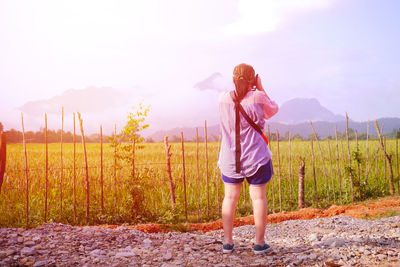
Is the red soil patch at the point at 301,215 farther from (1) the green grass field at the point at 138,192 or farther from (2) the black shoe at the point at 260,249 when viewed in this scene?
(2) the black shoe at the point at 260,249

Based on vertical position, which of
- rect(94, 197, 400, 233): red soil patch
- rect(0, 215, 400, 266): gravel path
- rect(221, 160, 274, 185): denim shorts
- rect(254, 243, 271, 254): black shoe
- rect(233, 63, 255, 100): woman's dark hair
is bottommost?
rect(94, 197, 400, 233): red soil patch

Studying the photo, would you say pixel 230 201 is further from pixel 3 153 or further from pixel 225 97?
pixel 3 153

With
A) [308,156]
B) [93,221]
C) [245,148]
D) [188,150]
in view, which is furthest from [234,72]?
[308,156]

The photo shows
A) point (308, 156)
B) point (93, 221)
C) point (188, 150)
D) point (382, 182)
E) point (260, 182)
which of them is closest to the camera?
point (260, 182)

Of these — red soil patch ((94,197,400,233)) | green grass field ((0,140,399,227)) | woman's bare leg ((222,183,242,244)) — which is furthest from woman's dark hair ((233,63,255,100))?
green grass field ((0,140,399,227))

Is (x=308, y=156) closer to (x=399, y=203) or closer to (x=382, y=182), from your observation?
(x=382, y=182)

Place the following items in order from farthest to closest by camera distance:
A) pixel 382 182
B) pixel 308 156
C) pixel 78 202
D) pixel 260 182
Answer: pixel 308 156, pixel 382 182, pixel 78 202, pixel 260 182

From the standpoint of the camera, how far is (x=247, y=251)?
14.8 feet

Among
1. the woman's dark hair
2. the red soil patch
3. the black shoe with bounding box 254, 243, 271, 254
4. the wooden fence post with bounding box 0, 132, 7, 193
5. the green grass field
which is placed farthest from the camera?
the green grass field

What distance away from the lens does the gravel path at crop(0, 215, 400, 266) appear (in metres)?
4.25

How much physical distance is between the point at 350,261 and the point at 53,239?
3797mm

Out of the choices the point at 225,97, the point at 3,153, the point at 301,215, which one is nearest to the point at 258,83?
the point at 225,97

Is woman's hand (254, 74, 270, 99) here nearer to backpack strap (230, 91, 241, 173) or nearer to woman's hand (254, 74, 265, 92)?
woman's hand (254, 74, 265, 92)

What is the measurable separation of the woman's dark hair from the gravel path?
1801mm
